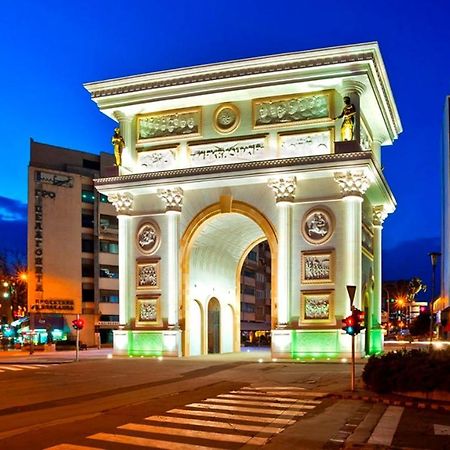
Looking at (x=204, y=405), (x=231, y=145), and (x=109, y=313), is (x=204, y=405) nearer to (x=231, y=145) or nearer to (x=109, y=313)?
(x=231, y=145)

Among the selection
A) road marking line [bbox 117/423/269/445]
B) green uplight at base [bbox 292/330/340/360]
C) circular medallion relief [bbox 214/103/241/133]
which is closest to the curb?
road marking line [bbox 117/423/269/445]

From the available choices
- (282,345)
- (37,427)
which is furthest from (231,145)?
(37,427)

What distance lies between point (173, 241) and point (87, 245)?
37.1m

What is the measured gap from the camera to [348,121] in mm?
34000

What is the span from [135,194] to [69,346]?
87.2 feet

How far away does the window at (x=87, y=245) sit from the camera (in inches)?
2876

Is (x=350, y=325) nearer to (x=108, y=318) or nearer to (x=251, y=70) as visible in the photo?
(x=251, y=70)

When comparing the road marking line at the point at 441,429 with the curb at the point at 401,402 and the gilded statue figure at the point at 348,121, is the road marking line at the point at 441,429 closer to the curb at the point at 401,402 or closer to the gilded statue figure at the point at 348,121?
the curb at the point at 401,402

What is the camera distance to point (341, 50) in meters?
34.0

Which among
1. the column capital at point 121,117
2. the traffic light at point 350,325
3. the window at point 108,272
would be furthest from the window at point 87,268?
the traffic light at point 350,325

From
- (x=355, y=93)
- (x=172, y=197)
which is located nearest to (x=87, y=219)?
(x=172, y=197)

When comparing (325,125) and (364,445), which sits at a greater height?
(325,125)

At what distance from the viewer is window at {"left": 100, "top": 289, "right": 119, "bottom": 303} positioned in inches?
2932

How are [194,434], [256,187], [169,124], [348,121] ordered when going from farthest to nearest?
[169,124] < [256,187] < [348,121] < [194,434]
